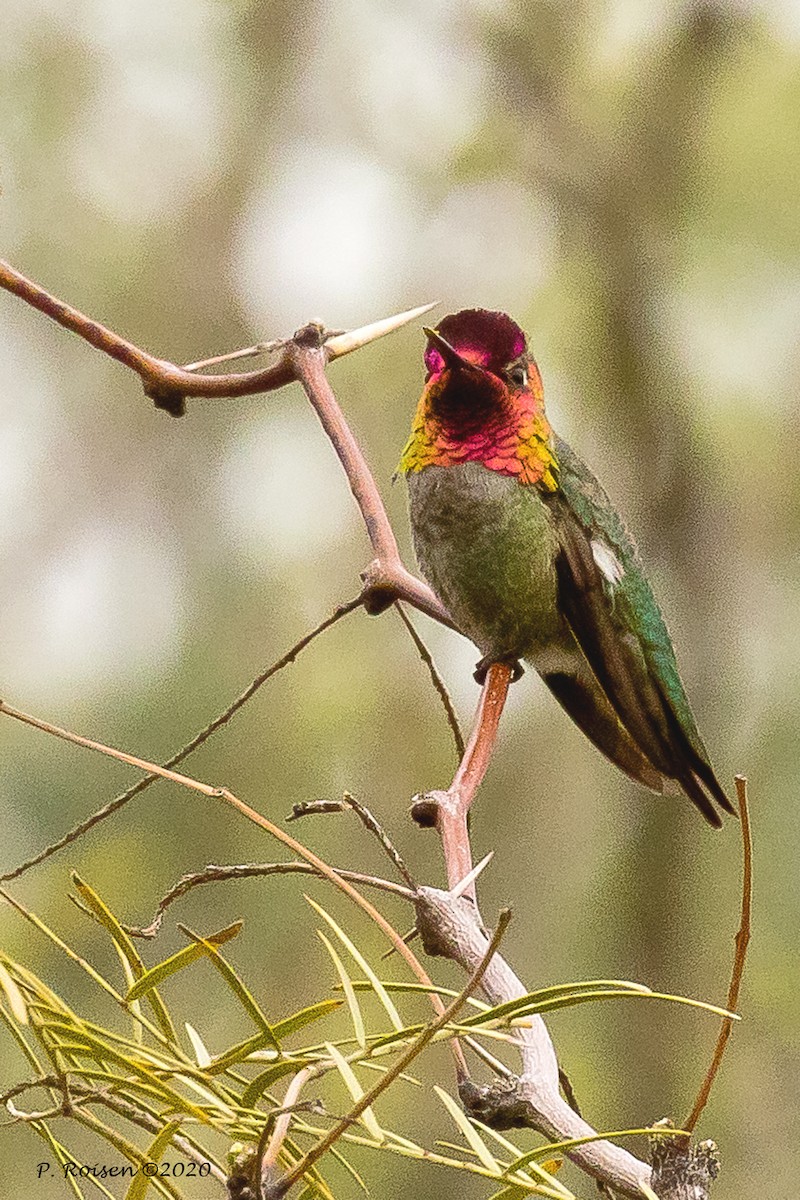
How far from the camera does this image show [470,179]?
286 centimetres

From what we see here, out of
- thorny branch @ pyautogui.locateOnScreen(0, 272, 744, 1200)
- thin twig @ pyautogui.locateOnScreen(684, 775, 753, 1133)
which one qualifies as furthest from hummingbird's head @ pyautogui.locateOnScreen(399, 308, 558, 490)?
thin twig @ pyautogui.locateOnScreen(684, 775, 753, 1133)

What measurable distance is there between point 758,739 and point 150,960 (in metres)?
1.16

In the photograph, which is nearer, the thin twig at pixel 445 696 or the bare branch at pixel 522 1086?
the bare branch at pixel 522 1086

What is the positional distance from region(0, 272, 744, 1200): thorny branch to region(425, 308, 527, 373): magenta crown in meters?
0.22

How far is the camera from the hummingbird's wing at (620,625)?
38.1 inches

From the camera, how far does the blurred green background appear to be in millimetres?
2449

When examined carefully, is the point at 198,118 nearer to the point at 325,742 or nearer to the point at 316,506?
the point at 316,506

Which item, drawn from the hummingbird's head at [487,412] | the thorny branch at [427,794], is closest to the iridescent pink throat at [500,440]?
the hummingbird's head at [487,412]

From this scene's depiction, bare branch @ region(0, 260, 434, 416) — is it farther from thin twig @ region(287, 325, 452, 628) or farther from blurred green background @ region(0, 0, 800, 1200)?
blurred green background @ region(0, 0, 800, 1200)

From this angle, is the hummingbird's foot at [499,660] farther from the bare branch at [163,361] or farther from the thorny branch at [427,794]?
the bare branch at [163,361]

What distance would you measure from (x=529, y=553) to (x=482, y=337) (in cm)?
17

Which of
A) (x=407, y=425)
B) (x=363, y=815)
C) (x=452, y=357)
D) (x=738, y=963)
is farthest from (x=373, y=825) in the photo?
(x=407, y=425)

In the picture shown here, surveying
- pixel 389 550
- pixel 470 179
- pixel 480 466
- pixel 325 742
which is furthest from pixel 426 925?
pixel 470 179

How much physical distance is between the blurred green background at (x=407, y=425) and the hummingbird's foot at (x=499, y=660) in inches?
49.4
